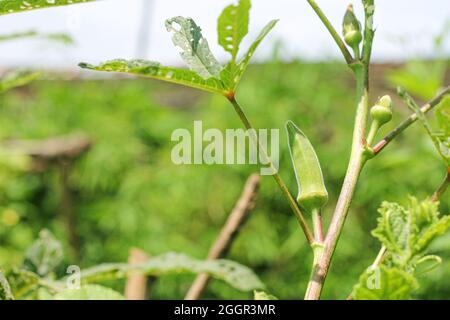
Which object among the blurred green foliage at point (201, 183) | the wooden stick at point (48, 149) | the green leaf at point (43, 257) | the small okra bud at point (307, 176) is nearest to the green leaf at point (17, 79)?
the green leaf at point (43, 257)

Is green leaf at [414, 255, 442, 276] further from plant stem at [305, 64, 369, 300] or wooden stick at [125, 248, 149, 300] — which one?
wooden stick at [125, 248, 149, 300]

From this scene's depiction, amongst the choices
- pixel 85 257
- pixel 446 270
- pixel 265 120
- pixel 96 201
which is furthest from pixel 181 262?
pixel 96 201

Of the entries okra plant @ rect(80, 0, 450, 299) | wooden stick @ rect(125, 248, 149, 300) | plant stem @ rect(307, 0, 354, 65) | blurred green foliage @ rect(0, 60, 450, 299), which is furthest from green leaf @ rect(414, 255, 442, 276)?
blurred green foliage @ rect(0, 60, 450, 299)

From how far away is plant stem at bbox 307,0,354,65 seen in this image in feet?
1.31

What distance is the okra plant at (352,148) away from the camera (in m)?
0.34

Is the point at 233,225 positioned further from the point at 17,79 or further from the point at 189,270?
the point at 17,79

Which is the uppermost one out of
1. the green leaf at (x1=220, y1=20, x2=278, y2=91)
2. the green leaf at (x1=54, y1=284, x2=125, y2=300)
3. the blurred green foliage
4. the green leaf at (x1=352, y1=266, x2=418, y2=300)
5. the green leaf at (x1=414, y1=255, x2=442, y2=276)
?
the blurred green foliage

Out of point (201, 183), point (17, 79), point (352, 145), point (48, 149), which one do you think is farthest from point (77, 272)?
point (48, 149)

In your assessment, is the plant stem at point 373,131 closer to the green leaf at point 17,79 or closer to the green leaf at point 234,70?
the green leaf at point 234,70

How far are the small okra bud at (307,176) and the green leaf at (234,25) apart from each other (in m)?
0.06

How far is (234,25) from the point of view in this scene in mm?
429

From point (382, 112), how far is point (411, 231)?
0.07 metres

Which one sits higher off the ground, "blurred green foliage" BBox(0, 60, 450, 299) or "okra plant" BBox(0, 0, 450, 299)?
"blurred green foliage" BBox(0, 60, 450, 299)

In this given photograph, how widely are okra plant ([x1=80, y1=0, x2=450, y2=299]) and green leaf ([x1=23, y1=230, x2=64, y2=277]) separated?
0.97ft
